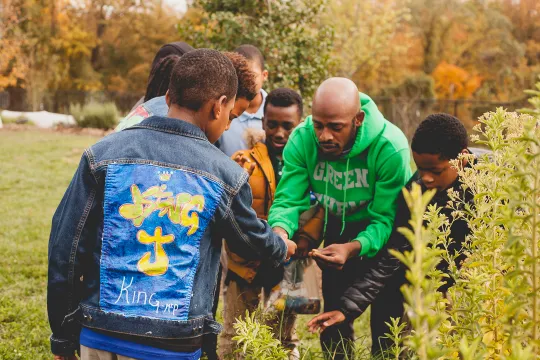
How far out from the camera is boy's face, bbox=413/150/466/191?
120 inches

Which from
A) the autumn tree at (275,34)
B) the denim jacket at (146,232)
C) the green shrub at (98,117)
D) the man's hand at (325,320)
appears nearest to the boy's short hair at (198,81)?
the denim jacket at (146,232)

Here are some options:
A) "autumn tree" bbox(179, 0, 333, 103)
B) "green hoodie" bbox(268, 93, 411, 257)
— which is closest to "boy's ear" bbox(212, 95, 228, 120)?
"green hoodie" bbox(268, 93, 411, 257)

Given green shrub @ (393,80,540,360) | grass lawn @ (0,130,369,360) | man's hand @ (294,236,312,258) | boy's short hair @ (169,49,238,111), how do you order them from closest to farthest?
green shrub @ (393,80,540,360) → boy's short hair @ (169,49,238,111) → man's hand @ (294,236,312,258) → grass lawn @ (0,130,369,360)

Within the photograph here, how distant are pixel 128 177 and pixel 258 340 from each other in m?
0.77

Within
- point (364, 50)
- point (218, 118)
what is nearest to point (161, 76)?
point (218, 118)

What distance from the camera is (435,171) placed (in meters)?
3.05

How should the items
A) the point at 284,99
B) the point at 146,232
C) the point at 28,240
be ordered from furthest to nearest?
the point at 28,240 < the point at 284,99 < the point at 146,232

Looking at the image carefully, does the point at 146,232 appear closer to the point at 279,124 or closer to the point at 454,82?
the point at 279,124

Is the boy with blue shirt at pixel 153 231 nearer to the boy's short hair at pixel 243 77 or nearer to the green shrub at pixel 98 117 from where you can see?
the boy's short hair at pixel 243 77

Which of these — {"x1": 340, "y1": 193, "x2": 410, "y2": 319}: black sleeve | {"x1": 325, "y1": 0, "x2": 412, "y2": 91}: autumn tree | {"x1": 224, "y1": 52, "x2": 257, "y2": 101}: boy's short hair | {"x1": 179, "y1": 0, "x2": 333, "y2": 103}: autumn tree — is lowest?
{"x1": 340, "y1": 193, "x2": 410, "y2": 319}: black sleeve

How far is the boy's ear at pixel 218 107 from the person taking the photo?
7.77 feet

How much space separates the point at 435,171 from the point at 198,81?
4.68ft

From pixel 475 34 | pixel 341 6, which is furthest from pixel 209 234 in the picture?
pixel 475 34

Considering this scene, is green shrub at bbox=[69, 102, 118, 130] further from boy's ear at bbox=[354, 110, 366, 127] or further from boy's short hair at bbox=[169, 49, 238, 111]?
boy's short hair at bbox=[169, 49, 238, 111]
